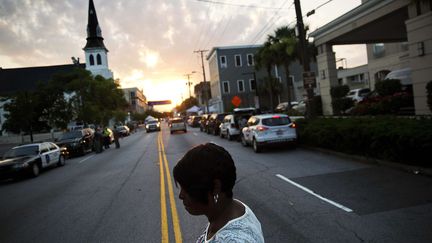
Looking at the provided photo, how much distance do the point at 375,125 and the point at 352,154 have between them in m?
1.49

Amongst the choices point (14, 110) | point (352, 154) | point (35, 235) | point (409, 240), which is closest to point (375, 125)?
→ point (352, 154)

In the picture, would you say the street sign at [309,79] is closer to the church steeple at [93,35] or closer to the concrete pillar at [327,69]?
the concrete pillar at [327,69]

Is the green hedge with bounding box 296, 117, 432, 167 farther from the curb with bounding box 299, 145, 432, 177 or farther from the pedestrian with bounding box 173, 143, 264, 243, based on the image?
the pedestrian with bounding box 173, 143, 264, 243

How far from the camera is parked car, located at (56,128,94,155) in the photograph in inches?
914

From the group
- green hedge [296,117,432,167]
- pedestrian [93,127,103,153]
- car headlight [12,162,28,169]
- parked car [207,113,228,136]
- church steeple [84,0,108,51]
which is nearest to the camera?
green hedge [296,117,432,167]

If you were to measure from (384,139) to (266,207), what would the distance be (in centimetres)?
510

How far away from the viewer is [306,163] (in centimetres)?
1226

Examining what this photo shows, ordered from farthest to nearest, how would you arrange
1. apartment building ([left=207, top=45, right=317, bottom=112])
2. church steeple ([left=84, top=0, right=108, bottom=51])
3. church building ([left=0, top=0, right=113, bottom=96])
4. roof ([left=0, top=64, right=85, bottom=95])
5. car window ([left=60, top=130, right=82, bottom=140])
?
roof ([left=0, top=64, right=85, bottom=95]) → church building ([left=0, top=0, right=113, bottom=96]) → church steeple ([left=84, top=0, right=108, bottom=51]) → apartment building ([left=207, top=45, right=317, bottom=112]) → car window ([left=60, top=130, right=82, bottom=140])

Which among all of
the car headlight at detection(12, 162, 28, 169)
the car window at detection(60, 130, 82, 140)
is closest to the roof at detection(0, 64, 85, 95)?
the car window at detection(60, 130, 82, 140)

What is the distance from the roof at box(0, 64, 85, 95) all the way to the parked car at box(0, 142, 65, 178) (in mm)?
74054

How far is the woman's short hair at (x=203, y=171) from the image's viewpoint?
174 centimetres

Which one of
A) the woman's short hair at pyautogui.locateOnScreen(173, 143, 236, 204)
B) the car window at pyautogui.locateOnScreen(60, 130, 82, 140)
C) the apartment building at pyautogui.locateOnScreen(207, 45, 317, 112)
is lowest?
the car window at pyautogui.locateOnScreen(60, 130, 82, 140)

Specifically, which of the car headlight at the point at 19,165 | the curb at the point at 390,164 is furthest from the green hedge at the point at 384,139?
the car headlight at the point at 19,165

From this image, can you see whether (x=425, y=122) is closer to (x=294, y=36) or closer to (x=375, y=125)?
(x=375, y=125)
